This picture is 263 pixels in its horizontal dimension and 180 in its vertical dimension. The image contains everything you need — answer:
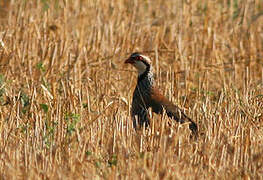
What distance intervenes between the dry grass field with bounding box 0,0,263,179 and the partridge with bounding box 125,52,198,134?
14 centimetres

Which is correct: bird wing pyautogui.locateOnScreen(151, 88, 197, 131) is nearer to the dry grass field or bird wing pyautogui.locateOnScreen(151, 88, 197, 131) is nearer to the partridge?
the partridge

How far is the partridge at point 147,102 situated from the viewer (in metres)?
6.73

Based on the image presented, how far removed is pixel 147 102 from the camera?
7.31 metres

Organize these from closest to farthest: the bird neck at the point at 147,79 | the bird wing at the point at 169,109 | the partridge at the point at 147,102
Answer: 1. the bird wing at the point at 169,109
2. the partridge at the point at 147,102
3. the bird neck at the point at 147,79

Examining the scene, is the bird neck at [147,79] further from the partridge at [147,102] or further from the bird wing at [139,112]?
the bird wing at [139,112]

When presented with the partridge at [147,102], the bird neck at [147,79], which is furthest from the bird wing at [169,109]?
the bird neck at [147,79]

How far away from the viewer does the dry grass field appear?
5043mm

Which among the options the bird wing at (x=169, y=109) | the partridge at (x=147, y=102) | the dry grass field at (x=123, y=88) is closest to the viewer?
the dry grass field at (x=123, y=88)

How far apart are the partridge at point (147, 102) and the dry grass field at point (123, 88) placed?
0.14m

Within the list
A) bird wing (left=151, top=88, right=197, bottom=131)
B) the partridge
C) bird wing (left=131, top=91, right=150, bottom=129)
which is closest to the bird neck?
the partridge

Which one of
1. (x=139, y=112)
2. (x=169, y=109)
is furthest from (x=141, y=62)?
(x=169, y=109)

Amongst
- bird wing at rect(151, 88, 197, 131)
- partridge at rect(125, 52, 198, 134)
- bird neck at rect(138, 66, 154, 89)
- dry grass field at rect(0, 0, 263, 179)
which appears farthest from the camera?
bird neck at rect(138, 66, 154, 89)

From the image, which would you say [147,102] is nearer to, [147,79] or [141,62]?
[147,79]

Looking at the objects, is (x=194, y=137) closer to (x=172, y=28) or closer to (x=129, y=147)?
(x=129, y=147)
